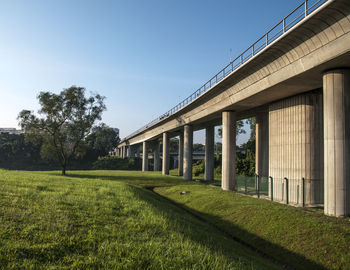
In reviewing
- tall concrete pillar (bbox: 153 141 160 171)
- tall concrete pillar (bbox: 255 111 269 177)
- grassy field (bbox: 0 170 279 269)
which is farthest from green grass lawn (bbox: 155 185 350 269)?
tall concrete pillar (bbox: 153 141 160 171)

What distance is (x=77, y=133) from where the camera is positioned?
50.0m

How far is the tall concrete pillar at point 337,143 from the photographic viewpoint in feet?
51.0

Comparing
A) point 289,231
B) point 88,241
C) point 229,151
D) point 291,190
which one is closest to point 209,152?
point 229,151

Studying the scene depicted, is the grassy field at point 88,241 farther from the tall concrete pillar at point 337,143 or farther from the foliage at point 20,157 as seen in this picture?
the foliage at point 20,157

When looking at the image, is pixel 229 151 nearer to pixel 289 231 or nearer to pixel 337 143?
pixel 337 143

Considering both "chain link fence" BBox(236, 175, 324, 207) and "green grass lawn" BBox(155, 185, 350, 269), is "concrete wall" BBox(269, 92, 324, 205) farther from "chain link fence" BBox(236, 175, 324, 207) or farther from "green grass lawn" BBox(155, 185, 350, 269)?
"green grass lawn" BBox(155, 185, 350, 269)

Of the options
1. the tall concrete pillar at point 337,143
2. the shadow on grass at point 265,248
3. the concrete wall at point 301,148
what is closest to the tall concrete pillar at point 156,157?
the concrete wall at point 301,148

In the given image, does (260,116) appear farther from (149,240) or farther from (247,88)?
(149,240)

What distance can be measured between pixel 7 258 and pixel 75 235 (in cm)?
209

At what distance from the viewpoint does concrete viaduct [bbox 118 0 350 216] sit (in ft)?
50.4

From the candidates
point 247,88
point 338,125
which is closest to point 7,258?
point 338,125

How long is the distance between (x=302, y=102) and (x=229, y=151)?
447 inches

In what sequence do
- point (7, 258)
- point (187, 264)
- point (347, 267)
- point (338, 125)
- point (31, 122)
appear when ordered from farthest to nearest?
1. point (31, 122)
2. point (338, 125)
3. point (347, 267)
4. point (187, 264)
5. point (7, 258)

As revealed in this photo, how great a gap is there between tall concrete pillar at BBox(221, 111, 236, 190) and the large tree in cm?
2875
